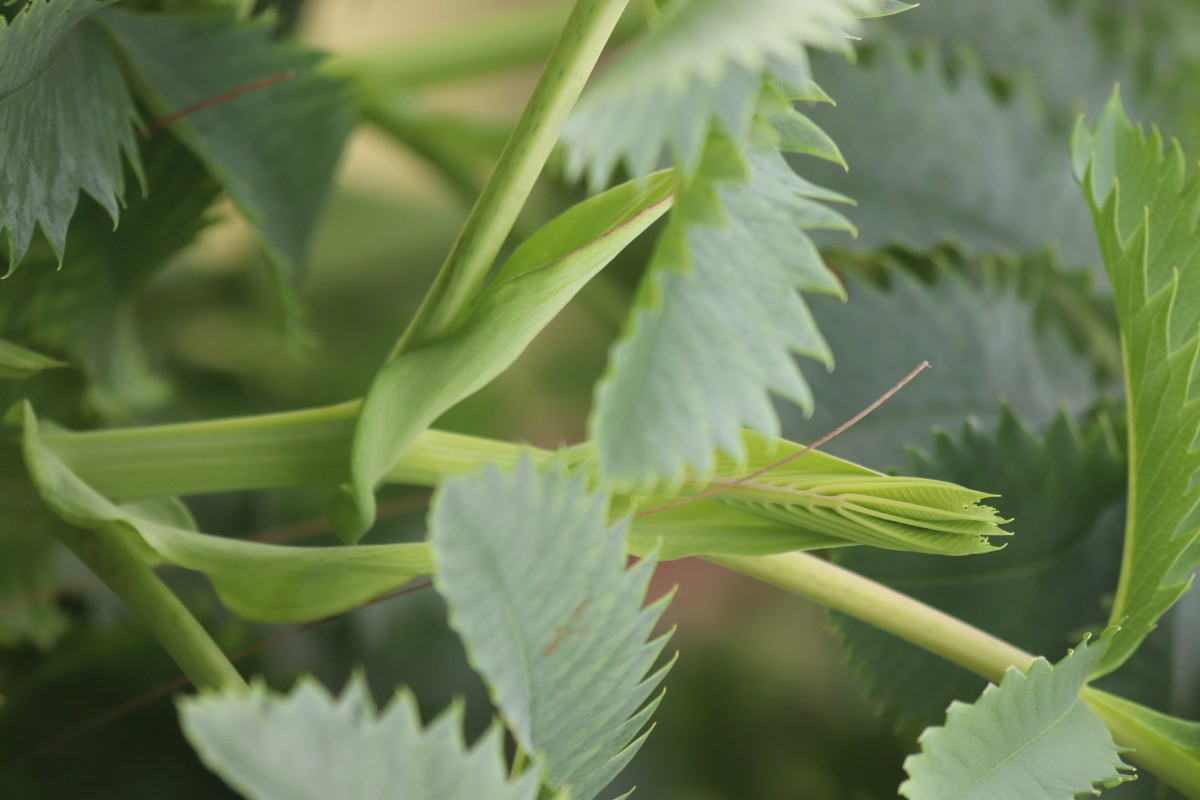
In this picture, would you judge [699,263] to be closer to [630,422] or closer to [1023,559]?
[630,422]

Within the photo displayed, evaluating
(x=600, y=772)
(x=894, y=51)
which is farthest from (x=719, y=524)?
(x=894, y=51)

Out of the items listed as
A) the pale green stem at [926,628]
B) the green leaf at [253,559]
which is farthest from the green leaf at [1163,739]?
the green leaf at [253,559]

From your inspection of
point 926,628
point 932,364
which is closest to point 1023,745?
point 926,628

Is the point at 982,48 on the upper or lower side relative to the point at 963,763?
upper

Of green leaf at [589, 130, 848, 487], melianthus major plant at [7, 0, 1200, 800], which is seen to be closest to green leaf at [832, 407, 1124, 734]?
melianthus major plant at [7, 0, 1200, 800]

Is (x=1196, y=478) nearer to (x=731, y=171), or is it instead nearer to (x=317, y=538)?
(x=731, y=171)

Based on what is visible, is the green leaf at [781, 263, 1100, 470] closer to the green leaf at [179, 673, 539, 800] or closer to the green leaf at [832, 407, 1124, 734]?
the green leaf at [832, 407, 1124, 734]

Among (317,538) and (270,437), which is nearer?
(270,437)
